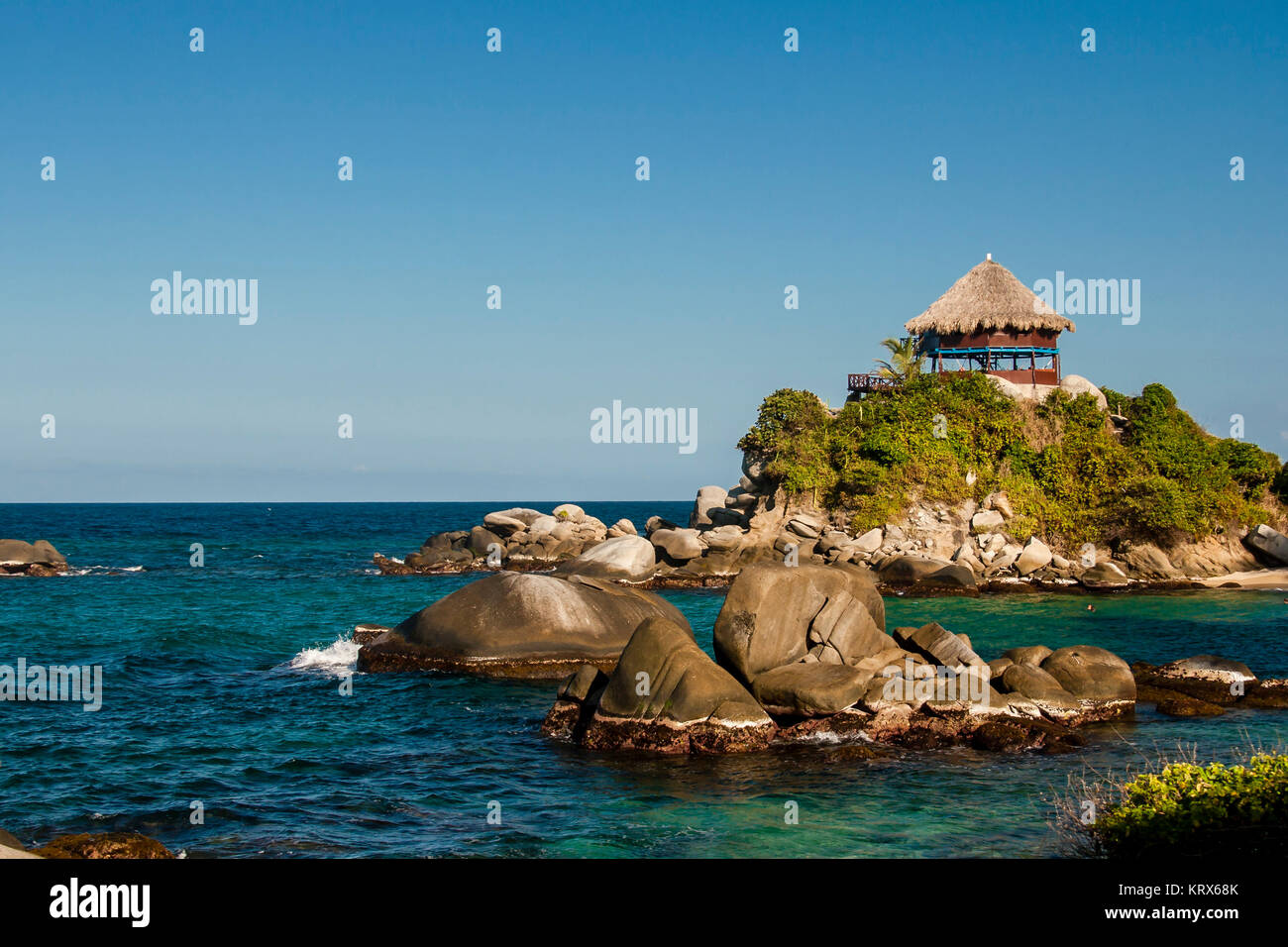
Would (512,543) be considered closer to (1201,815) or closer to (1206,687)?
(1206,687)

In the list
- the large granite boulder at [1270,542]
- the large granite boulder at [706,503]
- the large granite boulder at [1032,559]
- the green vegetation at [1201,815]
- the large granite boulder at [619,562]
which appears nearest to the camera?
the green vegetation at [1201,815]

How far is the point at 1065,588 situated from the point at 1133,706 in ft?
73.6

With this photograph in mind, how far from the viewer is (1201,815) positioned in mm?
8477

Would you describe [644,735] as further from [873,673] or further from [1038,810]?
[1038,810]

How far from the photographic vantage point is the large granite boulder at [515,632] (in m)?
25.1

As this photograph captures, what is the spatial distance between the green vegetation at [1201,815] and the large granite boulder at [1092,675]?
12336 millimetres

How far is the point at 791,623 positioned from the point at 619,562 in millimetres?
22950

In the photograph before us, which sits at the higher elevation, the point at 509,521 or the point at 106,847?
the point at 509,521

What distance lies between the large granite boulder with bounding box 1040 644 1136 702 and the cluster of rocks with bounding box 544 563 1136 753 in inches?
1.1

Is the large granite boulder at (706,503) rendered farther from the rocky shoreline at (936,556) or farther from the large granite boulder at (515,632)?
the large granite boulder at (515,632)

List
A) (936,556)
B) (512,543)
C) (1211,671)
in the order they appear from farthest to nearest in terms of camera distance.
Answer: (512,543), (936,556), (1211,671)

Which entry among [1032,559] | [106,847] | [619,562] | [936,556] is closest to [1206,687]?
[106,847]

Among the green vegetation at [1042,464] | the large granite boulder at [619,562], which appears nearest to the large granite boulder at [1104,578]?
the green vegetation at [1042,464]
